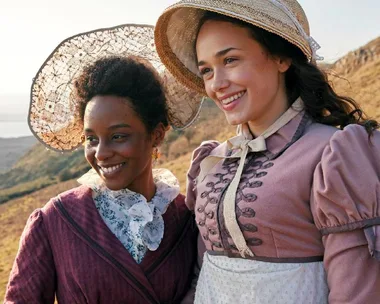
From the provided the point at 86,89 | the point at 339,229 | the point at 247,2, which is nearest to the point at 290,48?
the point at 247,2

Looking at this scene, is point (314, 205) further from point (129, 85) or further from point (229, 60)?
point (129, 85)

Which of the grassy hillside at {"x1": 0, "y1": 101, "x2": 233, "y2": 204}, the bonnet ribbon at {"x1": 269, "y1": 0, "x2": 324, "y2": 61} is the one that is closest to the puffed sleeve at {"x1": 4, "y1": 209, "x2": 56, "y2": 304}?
the bonnet ribbon at {"x1": 269, "y1": 0, "x2": 324, "y2": 61}

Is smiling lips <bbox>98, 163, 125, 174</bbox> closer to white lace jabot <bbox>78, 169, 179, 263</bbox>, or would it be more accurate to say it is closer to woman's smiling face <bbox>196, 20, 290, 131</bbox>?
white lace jabot <bbox>78, 169, 179, 263</bbox>

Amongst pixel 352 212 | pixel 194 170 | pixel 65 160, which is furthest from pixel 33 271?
pixel 65 160

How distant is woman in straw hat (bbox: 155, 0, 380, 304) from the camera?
5.79 ft

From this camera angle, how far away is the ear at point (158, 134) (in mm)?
2605

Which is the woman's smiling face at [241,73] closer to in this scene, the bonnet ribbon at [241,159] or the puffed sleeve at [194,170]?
the bonnet ribbon at [241,159]

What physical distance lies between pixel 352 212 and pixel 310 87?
25.3 inches

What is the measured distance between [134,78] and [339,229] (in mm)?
1252

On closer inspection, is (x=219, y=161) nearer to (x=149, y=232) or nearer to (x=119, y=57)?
(x=149, y=232)

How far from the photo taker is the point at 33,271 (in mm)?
2287

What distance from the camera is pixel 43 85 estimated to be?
2.64 m

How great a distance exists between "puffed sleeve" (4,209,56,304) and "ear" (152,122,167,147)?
68cm

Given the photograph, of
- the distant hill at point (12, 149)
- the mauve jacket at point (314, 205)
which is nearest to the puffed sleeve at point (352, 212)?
the mauve jacket at point (314, 205)
